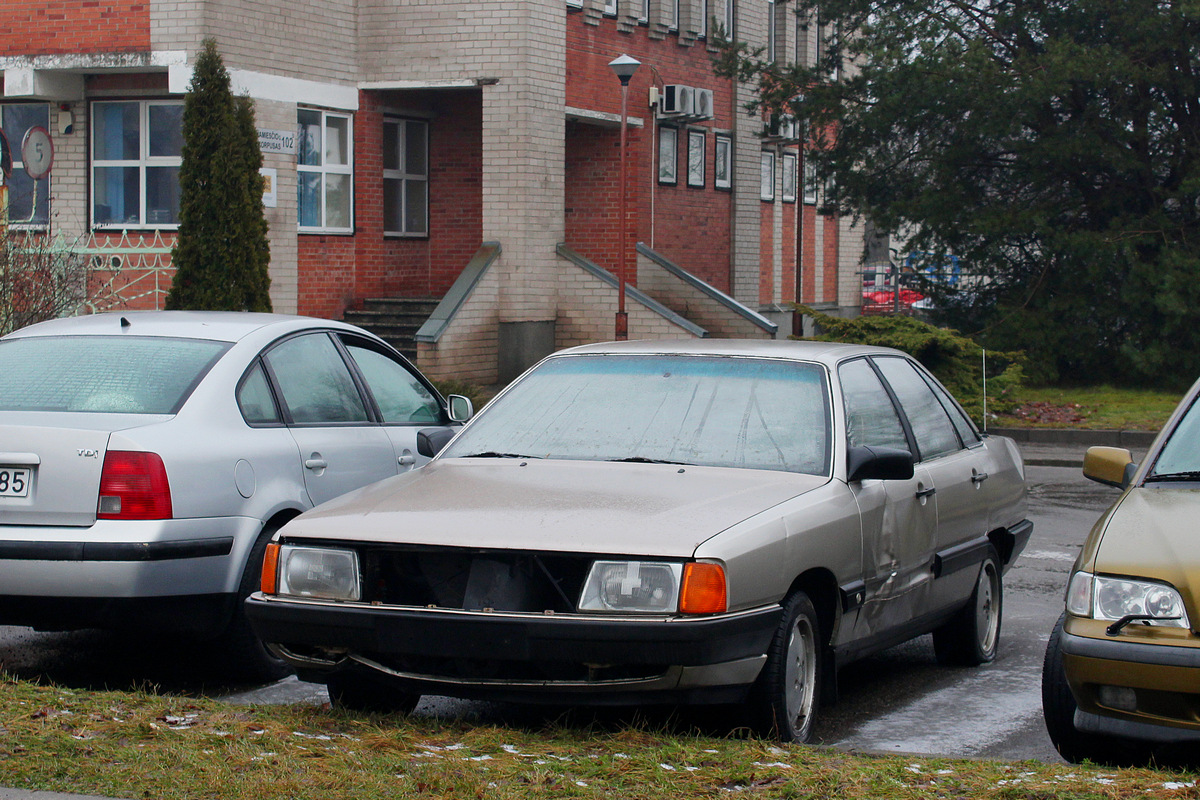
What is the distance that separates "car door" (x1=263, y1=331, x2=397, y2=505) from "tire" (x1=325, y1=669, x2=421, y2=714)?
1599mm

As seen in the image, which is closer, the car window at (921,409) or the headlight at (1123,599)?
the headlight at (1123,599)

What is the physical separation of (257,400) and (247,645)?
1.10 metres

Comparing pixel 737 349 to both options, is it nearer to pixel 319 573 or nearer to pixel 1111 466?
pixel 1111 466

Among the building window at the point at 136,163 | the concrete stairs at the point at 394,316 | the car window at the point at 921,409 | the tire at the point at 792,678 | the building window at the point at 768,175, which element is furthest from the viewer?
the building window at the point at 768,175

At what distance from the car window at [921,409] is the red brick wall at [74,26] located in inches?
606

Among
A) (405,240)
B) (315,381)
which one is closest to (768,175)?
(405,240)

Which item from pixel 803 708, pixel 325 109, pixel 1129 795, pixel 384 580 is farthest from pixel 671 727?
pixel 325 109

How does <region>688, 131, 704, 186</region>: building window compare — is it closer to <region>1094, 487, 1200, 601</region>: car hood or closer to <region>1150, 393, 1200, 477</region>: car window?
<region>1150, 393, 1200, 477</region>: car window

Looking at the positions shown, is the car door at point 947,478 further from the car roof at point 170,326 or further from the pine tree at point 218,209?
the pine tree at point 218,209

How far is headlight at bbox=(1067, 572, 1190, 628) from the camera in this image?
4.63m

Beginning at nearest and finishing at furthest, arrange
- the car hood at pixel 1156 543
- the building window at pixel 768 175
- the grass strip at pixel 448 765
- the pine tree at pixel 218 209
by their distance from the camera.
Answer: the grass strip at pixel 448 765, the car hood at pixel 1156 543, the pine tree at pixel 218 209, the building window at pixel 768 175

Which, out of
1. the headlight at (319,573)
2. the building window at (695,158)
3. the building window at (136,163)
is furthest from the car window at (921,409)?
the building window at (695,158)

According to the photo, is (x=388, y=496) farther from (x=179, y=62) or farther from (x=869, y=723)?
(x=179, y=62)

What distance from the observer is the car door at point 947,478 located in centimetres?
684
